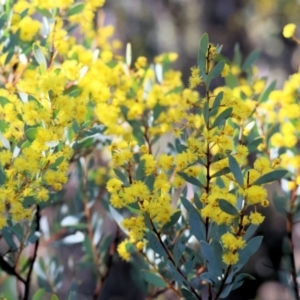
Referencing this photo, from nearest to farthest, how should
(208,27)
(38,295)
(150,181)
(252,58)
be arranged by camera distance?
(150,181) → (38,295) → (252,58) → (208,27)

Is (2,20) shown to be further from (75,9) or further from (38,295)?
(38,295)

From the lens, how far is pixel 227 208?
2.37 feet

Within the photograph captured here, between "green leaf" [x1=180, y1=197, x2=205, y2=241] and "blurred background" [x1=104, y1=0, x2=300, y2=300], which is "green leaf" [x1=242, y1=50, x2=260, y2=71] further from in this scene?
"blurred background" [x1=104, y1=0, x2=300, y2=300]

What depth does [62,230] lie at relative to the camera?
4.53 feet

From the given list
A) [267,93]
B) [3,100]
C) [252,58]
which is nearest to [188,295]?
[3,100]

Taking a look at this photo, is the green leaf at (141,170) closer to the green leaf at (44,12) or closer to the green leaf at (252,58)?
the green leaf at (44,12)

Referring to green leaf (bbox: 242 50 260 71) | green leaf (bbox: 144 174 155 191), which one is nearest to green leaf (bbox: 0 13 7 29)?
green leaf (bbox: 144 174 155 191)

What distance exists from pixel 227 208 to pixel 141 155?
323 mm

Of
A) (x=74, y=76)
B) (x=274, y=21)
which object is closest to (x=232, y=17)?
(x=274, y=21)

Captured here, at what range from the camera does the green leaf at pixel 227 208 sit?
2.36 feet

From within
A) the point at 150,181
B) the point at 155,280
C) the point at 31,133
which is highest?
the point at 31,133

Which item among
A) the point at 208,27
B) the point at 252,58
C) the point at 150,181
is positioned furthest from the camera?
the point at 208,27

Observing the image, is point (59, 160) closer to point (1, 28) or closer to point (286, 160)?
point (1, 28)

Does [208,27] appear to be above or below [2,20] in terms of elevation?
below
